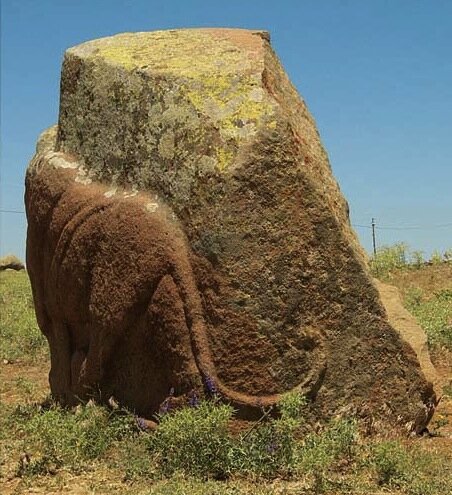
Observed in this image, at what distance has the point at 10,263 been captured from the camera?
2664 centimetres

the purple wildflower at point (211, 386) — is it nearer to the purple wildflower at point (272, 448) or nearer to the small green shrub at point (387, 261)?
the purple wildflower at point (272, 448)

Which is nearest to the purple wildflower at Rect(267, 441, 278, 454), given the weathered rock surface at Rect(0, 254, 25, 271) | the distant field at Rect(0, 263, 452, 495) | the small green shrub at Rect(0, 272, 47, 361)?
the distant field at Rect(0, 263, 452, 495)

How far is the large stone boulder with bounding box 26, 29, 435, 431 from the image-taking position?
5621 mm

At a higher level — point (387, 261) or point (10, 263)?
point (387, 261)

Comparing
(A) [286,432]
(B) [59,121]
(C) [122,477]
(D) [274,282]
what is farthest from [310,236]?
(B) [59,121]

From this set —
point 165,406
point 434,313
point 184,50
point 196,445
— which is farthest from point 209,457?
point 434,313

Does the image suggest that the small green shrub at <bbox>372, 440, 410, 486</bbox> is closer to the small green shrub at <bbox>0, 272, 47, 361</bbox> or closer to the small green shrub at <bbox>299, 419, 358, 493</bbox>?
Result: the small green shrub at <bbox>299, 419, 358, 493</bbox>

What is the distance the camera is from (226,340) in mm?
5641

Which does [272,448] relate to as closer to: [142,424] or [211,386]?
[211,386]

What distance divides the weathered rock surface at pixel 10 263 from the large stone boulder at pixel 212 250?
2071 centimetres

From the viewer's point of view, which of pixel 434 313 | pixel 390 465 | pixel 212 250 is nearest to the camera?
pixel 390 465

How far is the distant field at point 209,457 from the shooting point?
16.6 ft

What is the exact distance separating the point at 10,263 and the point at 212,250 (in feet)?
72.3

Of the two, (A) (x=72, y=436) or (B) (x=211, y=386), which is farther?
(A) (x=72, y=436)
